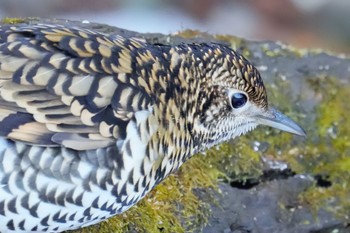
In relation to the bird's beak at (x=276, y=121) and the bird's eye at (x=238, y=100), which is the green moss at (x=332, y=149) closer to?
the bird's beak at (x=276, y=121)

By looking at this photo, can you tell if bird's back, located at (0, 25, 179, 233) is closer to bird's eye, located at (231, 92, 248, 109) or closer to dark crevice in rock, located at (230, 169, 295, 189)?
bird's eye, located at (231, 92, 248, 109)

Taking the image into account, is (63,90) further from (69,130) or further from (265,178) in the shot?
(265,178)

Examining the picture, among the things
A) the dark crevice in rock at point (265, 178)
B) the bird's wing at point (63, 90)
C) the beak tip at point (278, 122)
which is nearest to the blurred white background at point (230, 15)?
the dark crevice in rock at point (265, 178)

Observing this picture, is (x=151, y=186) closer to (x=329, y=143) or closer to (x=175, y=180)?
(x=175, y=180)

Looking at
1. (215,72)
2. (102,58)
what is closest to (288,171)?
(215,72)

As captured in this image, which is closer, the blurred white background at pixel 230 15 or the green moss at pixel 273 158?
the green moss at pixel 273 158

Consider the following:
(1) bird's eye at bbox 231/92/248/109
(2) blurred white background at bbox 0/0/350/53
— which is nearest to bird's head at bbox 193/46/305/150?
(1) bird's eye at bbox 231/92/248/109
